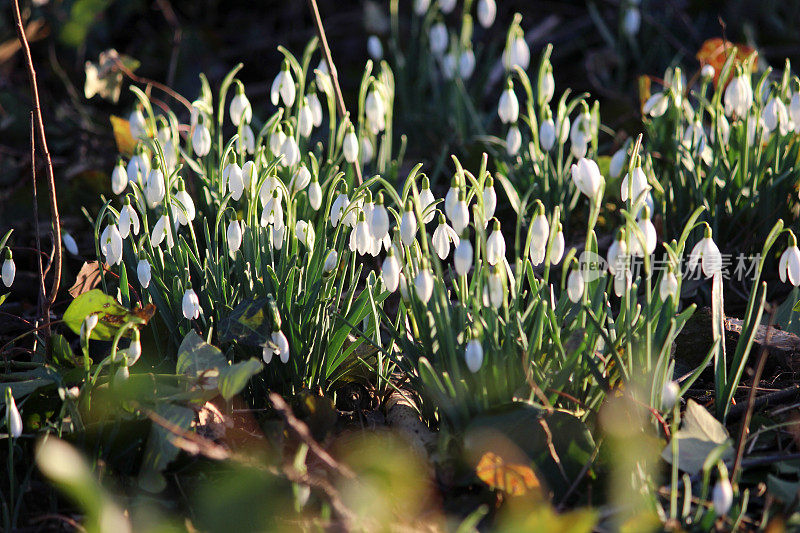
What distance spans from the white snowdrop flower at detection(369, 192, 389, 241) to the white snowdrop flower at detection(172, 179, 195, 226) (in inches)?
19.3

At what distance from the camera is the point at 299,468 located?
133 centimetres

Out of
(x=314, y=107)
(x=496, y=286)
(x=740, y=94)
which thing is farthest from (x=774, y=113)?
(x=314, y=107)

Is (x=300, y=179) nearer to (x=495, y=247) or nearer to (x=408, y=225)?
(x=408, y=225)

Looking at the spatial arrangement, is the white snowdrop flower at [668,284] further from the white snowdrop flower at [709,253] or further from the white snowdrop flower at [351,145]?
the white snowdrop flower at [351,145]

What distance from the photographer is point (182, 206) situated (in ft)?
6.01

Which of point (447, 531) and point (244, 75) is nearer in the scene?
point (447, 531)

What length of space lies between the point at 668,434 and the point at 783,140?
1220 mm

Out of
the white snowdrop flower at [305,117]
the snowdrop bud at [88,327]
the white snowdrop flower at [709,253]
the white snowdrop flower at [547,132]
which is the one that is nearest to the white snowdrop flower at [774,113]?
the white snowdrop flower at [547,132]

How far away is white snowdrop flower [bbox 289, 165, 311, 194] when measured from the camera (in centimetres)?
193

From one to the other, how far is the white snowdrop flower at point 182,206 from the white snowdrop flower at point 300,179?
255mm

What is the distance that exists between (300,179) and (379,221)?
0.43 meters

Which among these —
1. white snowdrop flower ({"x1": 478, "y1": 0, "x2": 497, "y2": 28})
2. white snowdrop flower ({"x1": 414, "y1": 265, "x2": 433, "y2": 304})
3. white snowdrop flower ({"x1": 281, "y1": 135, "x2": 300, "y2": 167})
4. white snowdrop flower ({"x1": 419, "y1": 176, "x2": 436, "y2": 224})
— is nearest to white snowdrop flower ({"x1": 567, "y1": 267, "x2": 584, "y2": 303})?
white snowdrop flower ({"x1": 414, "y1": 265, "x2": 433, "y2": 304})

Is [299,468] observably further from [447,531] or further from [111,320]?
[111,320]

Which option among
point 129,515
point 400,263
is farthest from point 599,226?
point 129,515
